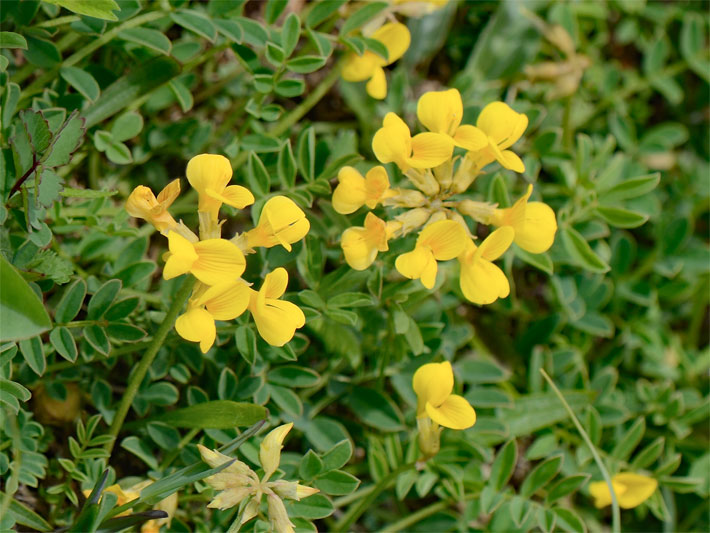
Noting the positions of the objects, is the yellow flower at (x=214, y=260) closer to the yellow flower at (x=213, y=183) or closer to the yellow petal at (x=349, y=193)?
the yellow flower at (x=213, y=183)

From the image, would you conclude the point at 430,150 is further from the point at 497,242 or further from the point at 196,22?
the point at 196,22

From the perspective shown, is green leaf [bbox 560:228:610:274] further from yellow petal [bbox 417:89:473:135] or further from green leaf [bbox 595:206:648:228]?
yellow petal [bbox 417:89:473:135]

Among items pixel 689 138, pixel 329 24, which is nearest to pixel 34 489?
pixel 329 24

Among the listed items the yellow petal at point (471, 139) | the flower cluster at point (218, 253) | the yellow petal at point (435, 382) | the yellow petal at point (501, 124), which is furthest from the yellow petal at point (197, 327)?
the yellow petal at point (501, 124)

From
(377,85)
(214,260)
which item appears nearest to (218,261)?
(214,260)

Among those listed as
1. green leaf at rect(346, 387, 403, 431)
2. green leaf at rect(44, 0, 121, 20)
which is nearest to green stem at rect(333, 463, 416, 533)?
green leaf at rect(346, 387, 403, 431)
